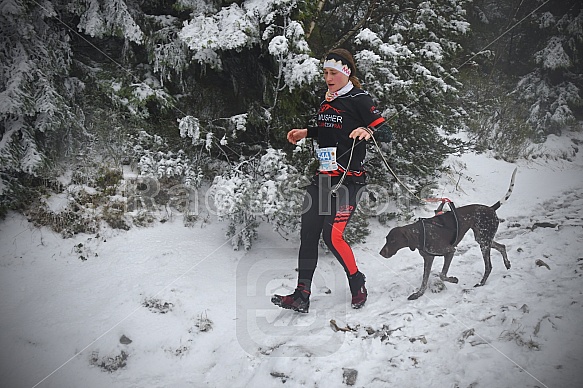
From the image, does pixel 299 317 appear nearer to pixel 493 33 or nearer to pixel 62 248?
pixel 62 248

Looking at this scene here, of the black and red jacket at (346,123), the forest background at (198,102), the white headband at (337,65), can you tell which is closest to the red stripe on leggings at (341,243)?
the black and red jacket at (346,123)

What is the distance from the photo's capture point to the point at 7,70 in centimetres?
422

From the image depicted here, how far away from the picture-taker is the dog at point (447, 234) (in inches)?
143

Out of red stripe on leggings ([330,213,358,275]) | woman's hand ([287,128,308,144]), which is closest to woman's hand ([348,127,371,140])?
woman's hand ([287,128,308,144])

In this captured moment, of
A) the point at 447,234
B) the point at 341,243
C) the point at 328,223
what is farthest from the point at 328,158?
the point at 447,234

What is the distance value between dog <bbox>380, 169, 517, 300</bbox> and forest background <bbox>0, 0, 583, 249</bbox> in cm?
137

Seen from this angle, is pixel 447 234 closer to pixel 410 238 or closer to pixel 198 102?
pixel 410 238

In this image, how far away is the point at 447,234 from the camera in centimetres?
367

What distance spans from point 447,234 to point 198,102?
3.87 metres

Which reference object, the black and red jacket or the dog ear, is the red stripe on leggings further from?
the dog ear

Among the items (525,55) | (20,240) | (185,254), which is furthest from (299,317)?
(525,55)

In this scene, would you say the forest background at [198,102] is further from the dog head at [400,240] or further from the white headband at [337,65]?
the dog head at [400,240]

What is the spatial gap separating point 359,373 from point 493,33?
395 inches

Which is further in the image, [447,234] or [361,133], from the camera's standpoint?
[447,234]
